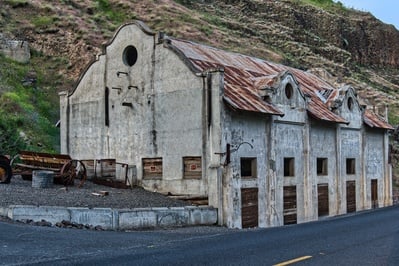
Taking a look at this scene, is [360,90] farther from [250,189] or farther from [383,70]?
[250,189]

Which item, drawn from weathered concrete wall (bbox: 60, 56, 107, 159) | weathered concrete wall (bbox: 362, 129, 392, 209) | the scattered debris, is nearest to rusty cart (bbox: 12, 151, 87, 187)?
the scattered debris

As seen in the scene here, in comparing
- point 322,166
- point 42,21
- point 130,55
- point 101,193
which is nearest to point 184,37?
point 42,21

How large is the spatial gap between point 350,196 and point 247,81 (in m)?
9.83

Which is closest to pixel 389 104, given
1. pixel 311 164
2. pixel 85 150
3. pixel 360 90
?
pixel 360 90

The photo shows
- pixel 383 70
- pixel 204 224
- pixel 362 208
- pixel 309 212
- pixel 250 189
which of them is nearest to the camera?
pixel 204 224

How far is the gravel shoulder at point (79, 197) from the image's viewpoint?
18234mm

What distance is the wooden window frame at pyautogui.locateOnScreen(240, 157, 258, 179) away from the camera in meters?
22.1

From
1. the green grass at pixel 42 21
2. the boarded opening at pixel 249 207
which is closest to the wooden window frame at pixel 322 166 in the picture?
the boarded opening at pixel 249 207

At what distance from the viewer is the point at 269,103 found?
23.2 metres

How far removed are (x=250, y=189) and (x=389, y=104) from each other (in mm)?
36700

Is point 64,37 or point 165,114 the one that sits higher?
point 64,37

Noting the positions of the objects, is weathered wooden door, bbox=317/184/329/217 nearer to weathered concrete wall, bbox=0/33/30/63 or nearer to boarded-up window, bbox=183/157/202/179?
boarded-up window, bbox=183/157/202/179

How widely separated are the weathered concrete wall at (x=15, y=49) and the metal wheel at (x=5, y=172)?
2719 cm

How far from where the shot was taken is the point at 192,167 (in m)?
21.9
